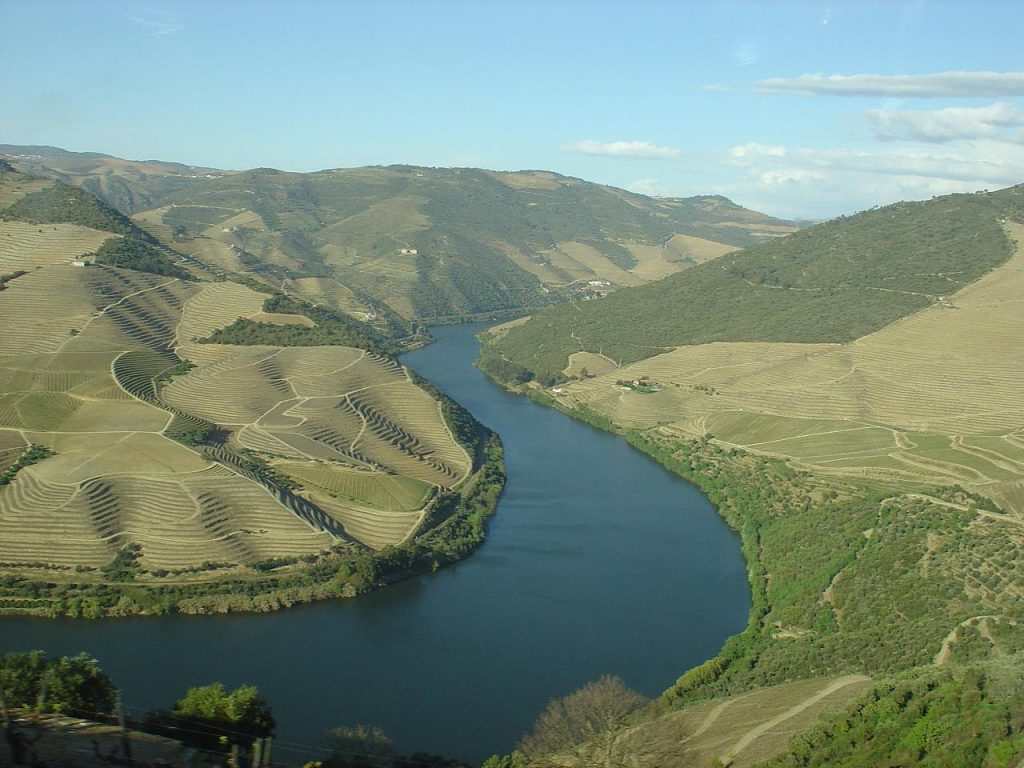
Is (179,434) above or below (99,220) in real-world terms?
below

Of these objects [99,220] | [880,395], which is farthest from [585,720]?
[99,220]

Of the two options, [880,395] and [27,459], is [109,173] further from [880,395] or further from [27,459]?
[880,395]

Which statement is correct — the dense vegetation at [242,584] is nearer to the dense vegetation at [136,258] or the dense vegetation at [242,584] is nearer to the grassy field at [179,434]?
the grassy field at [179,434]

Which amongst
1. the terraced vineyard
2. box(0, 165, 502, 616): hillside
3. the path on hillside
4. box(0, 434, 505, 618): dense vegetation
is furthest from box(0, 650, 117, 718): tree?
the terraced vineyard

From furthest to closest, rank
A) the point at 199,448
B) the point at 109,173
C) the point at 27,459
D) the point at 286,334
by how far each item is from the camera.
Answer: the point at 109,173
the point at 286,334
the point at 199,448
the point at 27,459

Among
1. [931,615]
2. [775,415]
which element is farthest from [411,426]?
[931,615]

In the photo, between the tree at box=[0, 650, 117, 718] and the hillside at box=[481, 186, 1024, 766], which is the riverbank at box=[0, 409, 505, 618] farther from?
the hillside at box=[481, 186, 1024, 766]

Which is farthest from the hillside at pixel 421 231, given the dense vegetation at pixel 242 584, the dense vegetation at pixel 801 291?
the dense vegetation at pixel 242 584
